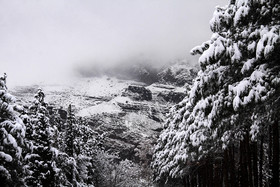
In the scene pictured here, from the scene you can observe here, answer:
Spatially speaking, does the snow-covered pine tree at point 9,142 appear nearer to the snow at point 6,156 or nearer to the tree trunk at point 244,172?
the snow at point 6,156

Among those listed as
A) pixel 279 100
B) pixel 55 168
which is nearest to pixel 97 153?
pixel 55 168

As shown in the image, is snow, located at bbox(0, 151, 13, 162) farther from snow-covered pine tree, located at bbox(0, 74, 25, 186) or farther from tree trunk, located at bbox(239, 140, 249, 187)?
tree trunk, located at bbox(239, 140, 249, 187)

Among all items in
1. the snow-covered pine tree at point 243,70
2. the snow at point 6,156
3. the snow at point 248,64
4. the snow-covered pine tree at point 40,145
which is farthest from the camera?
the snow-covered pine tree at point 40,145

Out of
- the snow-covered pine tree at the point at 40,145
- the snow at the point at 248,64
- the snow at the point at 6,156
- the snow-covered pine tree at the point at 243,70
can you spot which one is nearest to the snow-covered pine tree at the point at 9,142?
the snow at the point at 6,156

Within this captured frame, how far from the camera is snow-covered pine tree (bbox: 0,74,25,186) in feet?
41.6

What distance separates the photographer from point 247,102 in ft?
31.5

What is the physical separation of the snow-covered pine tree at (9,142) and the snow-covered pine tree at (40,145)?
4.99 metres

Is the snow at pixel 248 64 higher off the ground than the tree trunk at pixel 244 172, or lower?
higher

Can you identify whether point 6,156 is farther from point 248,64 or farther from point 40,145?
point 248,64

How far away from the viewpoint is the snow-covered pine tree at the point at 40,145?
61.9 ft

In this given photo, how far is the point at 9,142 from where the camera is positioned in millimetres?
12672

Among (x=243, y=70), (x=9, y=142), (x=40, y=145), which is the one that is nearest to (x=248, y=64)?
(x=243, y=70)

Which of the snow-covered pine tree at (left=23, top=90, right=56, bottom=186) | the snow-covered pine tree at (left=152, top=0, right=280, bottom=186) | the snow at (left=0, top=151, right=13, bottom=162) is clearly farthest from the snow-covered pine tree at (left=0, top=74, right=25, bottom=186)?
the snow-covered pine tree at (left=152, top=0, right=280, bottom=186)

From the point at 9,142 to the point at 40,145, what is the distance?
684 centimetres
